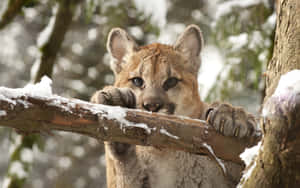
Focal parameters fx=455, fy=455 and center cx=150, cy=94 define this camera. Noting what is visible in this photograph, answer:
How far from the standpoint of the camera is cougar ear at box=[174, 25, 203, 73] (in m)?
4.45

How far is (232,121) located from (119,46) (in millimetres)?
2049

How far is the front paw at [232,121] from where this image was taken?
8.50ft

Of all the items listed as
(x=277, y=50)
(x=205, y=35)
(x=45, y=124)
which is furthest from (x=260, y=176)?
(x=205, y=35)

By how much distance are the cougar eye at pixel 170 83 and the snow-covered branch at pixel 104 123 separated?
50.6 inches

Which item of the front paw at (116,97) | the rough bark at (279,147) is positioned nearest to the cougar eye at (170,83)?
the front paw at (116,97)

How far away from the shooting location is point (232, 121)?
272cm

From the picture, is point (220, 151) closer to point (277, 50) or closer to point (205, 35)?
point (277, 50)

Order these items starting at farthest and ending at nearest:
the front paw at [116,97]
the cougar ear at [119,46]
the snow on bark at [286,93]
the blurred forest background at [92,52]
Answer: the blurred forest background at [92,52], the cougar ear at [119,46], the front paw at [116,97], the snow on bark at [286,93]

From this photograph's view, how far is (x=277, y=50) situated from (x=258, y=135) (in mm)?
585

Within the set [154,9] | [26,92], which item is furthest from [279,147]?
[154,9]

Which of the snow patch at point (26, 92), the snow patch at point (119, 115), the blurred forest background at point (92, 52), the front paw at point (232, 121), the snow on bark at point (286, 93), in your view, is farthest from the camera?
the blurred forest background at point (92, 52)

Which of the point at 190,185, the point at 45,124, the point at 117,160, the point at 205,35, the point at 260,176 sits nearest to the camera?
the point at 260,176

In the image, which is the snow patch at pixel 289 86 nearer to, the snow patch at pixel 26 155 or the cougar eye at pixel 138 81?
the cougar eye at pixel 138 81

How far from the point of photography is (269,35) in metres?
5.34
